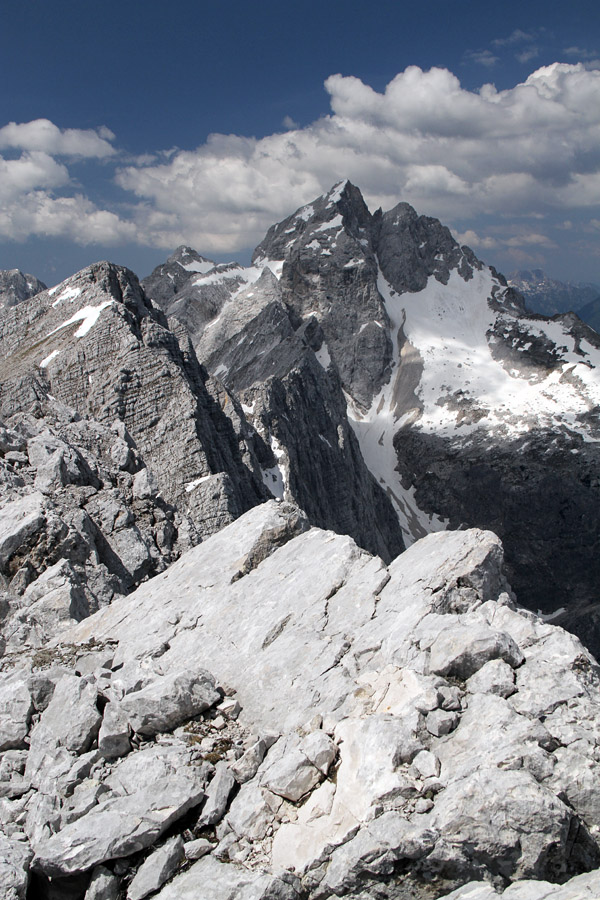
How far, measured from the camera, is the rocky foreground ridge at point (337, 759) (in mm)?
8109

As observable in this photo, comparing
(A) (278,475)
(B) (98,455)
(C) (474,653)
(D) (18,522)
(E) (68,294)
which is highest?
(E) (68,294)

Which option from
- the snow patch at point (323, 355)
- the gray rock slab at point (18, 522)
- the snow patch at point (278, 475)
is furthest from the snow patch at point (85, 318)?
the snow patch at point (323, 355)

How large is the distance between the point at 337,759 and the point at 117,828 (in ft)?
11.5

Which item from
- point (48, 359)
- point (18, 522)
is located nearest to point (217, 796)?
point (18, 522)

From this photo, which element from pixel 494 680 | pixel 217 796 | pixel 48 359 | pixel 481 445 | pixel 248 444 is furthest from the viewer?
→ pixel 481 445

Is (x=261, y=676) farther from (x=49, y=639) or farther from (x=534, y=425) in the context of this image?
(x=534, y=425)

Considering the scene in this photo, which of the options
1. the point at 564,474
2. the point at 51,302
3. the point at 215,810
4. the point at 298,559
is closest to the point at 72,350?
the point at 51,302

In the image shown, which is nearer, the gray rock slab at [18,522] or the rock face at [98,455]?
the gray rock slab at [18,522]

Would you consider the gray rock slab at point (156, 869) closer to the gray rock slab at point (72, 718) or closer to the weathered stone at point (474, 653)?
the gray rock slab at point (72, 718)

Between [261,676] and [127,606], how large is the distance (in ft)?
24.0

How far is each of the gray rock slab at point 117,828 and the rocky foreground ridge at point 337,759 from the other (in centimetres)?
3

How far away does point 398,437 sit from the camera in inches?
7608

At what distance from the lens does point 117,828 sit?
29.4 feet

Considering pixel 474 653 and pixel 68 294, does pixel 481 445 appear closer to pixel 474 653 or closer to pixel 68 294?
pixel 68 294
